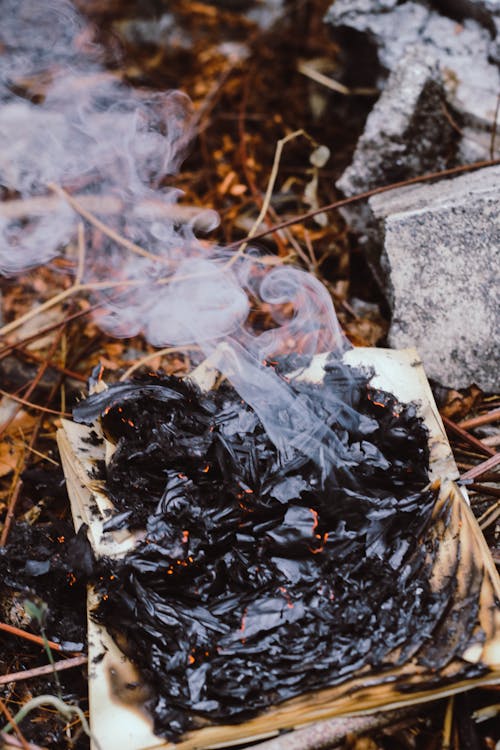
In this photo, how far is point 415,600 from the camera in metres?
2.35

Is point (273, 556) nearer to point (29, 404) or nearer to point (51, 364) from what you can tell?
point (29, 404)

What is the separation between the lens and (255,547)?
100 inches

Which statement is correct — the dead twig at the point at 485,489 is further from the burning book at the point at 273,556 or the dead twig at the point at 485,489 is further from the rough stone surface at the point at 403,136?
the rough stone surface at the point at 403,136

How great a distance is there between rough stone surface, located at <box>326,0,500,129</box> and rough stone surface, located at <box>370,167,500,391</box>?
0.82 m

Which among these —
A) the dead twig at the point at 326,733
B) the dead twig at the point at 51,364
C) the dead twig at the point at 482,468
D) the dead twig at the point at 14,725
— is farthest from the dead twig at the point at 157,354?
the dead twig at the point at 326,733

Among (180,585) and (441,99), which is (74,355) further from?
(441,99)

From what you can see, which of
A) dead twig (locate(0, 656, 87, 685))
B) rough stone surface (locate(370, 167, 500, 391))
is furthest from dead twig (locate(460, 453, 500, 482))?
dead twig (locate(0, 656, 87, 685))

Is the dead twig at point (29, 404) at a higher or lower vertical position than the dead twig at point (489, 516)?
lower

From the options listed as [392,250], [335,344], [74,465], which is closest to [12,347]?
[74,465]

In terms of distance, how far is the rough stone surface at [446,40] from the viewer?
395 cm

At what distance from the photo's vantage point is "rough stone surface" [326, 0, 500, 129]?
3945mm

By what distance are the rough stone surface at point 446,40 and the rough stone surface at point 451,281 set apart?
82 centimetres

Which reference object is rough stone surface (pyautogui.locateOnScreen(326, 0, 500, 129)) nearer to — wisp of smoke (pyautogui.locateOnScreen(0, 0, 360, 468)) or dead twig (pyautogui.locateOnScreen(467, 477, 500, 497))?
wisp of smoke (pyautogui.locateOnScreen(0, 0, 360, 468))

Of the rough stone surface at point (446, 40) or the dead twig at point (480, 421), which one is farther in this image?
the rough stone surface at point (446, 40)
